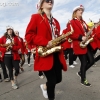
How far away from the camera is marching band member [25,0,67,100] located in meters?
3.14

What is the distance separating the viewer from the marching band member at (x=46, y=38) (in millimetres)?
3139

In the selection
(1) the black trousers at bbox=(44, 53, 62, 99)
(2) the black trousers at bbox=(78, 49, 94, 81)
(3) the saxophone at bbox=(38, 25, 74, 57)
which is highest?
(3) the saxophone at bbox=(38, 25, 74, 57)

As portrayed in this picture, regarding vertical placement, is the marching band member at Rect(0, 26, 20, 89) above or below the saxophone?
below

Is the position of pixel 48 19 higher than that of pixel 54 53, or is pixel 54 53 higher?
pixel 48 19

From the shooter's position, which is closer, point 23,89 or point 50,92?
point 50,92

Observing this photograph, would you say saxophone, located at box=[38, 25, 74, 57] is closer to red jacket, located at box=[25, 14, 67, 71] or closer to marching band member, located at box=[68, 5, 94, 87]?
red jacket, located at box=[25, 14, 67, 71]

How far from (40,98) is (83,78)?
1.43m

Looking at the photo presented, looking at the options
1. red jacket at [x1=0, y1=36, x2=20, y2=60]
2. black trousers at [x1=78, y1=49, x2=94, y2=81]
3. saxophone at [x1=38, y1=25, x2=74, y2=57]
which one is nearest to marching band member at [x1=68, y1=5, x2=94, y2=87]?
black trousers at [x1=78, y1=49, x2=94, y2=81]

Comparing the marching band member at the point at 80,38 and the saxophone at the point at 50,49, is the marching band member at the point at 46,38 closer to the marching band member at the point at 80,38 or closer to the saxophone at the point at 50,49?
the saxophone at the point at 50,49

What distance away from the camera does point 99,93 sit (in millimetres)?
4082

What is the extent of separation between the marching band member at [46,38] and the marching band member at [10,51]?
231cm

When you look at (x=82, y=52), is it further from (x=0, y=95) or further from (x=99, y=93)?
(x=0, y=95)

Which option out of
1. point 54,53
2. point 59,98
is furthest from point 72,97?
point 54,53

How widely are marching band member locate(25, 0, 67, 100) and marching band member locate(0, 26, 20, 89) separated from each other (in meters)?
2.31
